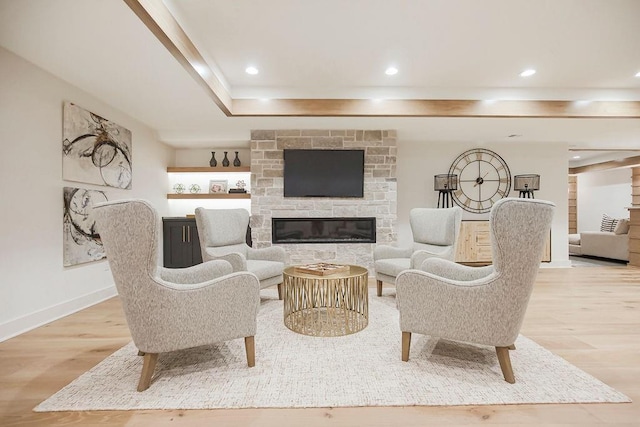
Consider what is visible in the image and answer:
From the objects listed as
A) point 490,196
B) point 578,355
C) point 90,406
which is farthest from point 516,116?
point 90,406

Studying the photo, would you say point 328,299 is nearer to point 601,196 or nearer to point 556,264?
point 556,264

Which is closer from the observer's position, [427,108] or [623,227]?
[427,108]

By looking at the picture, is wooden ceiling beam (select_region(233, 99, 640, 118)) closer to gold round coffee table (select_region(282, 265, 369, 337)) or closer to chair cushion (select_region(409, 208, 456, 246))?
chair cushion (select_region(409, 208, 456, 246))

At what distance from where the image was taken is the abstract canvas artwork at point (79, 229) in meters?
2.98

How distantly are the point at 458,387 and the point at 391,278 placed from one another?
5.00 ft

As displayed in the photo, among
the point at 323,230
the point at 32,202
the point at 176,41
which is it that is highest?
the point at 176,41

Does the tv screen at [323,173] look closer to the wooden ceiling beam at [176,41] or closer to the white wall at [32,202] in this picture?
the wooden ceiling beam at [176,41]

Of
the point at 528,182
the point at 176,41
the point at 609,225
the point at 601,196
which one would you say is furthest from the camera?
the point at 601,196

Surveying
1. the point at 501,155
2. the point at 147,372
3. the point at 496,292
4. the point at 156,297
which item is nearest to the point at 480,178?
the point at 501,155

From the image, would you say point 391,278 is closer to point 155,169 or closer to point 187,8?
point 187,8

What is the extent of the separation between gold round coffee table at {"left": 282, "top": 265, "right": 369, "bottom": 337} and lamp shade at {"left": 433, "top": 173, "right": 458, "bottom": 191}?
323cm

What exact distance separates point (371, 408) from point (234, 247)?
2.24 metres

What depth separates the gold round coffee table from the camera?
238 centimetres

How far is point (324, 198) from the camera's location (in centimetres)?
474
